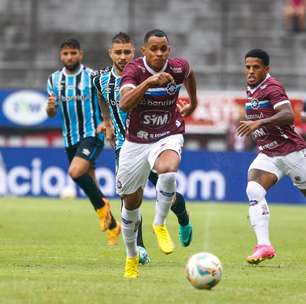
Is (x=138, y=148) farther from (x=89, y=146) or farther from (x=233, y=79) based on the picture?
(x=233, y=79)

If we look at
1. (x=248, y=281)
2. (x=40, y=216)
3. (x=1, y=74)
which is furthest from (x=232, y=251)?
(x=1, y=74)

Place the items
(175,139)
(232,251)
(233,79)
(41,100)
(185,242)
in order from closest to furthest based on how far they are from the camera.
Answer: (175,139), (185,242), (232,251), (41,100), (233,79)

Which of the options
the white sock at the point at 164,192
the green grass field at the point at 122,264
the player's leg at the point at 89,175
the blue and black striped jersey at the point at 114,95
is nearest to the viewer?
the green grass field at the point at 122,264

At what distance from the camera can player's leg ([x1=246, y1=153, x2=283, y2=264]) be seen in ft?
37.0

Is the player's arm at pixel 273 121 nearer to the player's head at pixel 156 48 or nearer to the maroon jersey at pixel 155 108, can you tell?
the maroon jersey at pixel 155 108

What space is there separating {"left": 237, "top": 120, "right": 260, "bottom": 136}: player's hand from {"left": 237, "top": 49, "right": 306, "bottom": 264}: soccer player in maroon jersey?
517 mm

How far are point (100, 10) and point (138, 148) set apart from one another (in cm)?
2238

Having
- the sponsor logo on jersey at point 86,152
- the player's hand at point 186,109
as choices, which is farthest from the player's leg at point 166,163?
the sponsor logo on jersey at point 86,152

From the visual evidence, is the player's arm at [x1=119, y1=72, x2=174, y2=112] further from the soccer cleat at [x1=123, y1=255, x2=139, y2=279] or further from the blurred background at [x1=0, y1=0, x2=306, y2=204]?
the blurred background at [x1=0, y1=0, x2=306, y2=204]

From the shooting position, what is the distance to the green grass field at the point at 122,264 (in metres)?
8.31

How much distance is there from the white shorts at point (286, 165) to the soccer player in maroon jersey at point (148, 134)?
1.67 m

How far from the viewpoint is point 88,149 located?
47.1 ft

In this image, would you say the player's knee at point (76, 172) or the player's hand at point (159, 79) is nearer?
the player's hand at point (159, 79)

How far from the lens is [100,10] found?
105 feet
